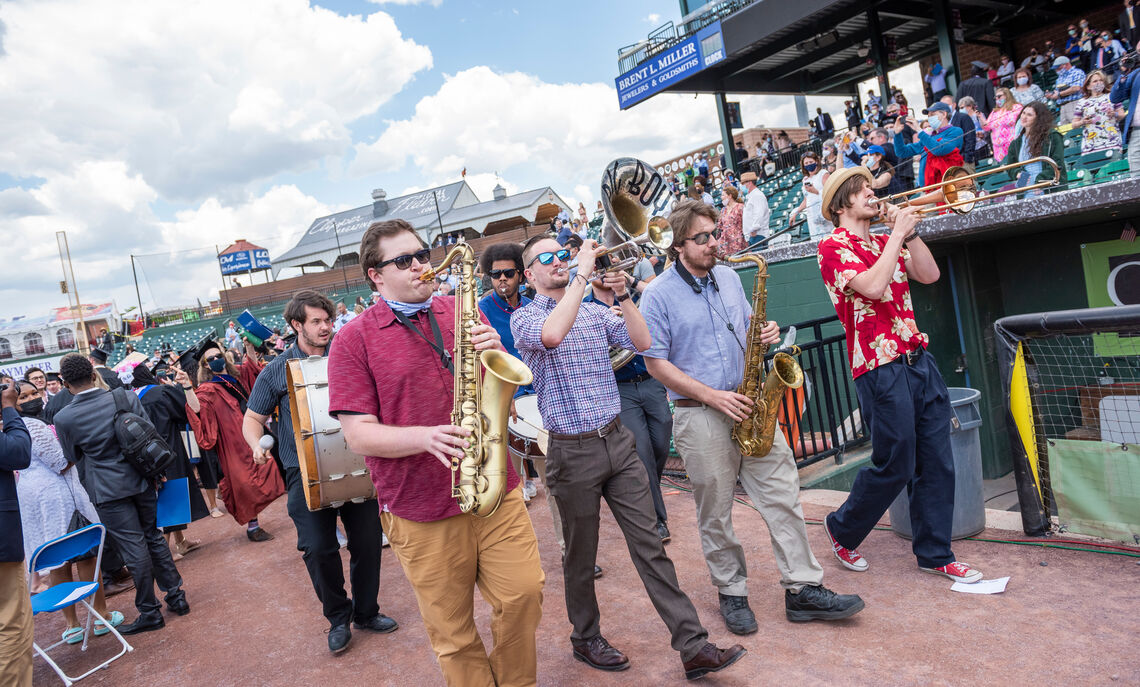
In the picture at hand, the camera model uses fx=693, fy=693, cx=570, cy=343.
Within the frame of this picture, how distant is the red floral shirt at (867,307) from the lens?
371 centimetres

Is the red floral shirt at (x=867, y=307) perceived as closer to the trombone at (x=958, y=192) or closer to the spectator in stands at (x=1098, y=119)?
the trombone at (x=958, y=192)

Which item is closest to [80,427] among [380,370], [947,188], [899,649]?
[380,370]

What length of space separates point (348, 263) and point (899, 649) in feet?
140

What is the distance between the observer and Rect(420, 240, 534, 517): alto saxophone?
2.60 meters

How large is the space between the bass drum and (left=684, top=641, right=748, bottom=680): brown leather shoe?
6.64 feet

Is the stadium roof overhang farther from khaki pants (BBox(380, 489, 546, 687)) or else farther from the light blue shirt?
khaki pants (BBox(380, 489, 546, 687))

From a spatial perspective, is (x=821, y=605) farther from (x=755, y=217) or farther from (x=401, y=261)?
(x=755, y=217)

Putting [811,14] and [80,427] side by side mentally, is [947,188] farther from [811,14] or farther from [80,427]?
[811,14]

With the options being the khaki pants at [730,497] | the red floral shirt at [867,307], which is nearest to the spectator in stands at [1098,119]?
the red floral shirt at [867,307]

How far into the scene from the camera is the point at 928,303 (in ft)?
22.8

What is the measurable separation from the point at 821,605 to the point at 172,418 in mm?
6638

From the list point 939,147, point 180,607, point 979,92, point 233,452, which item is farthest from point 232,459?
point 979,92

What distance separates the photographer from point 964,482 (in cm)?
436

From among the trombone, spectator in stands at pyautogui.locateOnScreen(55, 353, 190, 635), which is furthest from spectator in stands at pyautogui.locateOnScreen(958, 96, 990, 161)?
spectator in stands at pyautogui.locateOnScreen(55, 353, 190, 635)
